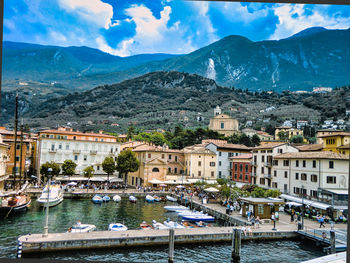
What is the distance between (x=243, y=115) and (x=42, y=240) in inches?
5982

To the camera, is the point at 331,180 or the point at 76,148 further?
the point at 76,148

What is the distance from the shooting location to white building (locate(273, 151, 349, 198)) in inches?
1161

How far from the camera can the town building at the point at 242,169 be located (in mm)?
43253

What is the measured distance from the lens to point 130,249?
18812 mm

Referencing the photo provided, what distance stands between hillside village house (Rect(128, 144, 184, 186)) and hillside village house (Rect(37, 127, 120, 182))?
5.32 meters

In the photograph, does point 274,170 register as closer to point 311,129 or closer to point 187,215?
point 187,215

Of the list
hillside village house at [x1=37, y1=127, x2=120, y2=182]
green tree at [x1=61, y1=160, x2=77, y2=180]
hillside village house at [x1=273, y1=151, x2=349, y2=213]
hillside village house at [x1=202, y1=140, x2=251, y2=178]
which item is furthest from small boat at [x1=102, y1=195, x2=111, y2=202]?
hillside village house at [x1=202, y1=140, x2=251, y2=178]

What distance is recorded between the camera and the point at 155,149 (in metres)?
50.3

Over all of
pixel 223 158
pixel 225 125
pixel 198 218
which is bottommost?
pixel 198 218

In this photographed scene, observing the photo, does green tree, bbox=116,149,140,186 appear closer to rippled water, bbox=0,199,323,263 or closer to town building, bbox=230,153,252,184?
town building, bbox=230,153,252,184

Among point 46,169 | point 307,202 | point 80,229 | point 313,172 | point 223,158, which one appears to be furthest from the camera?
point 223,158

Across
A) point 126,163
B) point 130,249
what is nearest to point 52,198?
point 126,163

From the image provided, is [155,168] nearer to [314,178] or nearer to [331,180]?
[314,178]

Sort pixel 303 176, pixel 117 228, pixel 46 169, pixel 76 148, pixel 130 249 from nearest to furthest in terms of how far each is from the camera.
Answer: pixel 130 249, pixel 117 228, pixel 303 176, pixel 46 169, pixel 76 148
